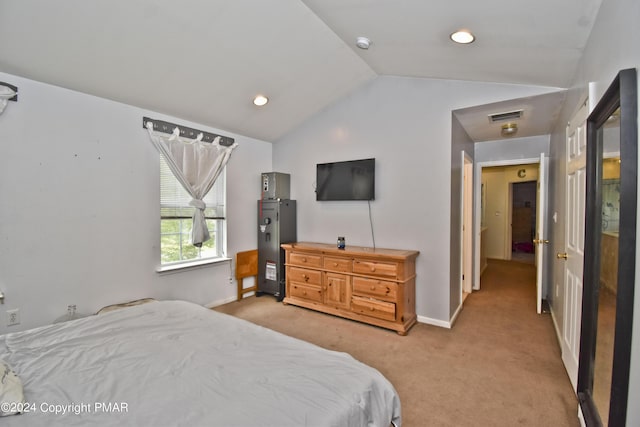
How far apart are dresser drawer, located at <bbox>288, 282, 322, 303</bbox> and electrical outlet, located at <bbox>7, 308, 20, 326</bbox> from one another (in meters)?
2.56

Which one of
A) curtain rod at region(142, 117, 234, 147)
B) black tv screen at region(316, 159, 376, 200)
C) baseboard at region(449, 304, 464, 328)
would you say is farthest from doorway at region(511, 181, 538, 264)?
curtain rod at region(142, 117, 234, 147)

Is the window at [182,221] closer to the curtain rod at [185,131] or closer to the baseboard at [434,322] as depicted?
the curtain rod at [185,131]

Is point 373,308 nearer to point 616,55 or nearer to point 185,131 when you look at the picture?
point 616,55

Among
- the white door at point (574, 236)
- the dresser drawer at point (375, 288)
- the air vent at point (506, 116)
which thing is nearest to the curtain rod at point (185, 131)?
the dresser drawer at point (375, 288)

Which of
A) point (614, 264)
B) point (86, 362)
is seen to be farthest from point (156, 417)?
point (614, 264)

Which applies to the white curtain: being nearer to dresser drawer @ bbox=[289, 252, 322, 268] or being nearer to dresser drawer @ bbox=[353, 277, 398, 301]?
dresser drawer @ bbox=[289, 252, 322, 268]

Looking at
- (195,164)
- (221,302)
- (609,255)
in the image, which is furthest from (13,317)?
(609,255)

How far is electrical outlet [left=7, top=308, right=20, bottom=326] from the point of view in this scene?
236cm

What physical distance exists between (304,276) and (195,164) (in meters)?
1.89

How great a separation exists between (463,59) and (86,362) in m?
3.25

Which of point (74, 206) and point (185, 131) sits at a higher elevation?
point (185, 131)

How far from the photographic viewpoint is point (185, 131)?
3.49m

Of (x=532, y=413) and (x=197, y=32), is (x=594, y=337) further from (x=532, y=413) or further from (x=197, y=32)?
(x=197, y=32)

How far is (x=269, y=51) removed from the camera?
2.78 m
